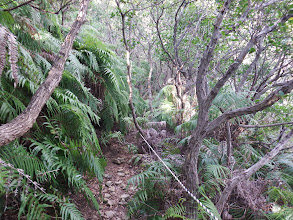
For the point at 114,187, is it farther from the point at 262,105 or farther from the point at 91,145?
the point at 262,105

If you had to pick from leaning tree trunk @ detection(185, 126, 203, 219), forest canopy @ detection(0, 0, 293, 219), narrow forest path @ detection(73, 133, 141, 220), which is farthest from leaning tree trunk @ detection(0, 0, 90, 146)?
leaning tree trunk @ detection(185, 126, 203, 219)

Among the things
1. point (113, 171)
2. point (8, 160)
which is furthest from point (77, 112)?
point (113, 171)

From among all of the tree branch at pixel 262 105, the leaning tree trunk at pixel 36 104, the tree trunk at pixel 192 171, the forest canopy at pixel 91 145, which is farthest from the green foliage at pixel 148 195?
the leaning tree trunk at pixel 36 104

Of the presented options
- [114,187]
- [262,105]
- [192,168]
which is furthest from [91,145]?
[262,105]

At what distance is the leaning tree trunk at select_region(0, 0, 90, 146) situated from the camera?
1.27 metres

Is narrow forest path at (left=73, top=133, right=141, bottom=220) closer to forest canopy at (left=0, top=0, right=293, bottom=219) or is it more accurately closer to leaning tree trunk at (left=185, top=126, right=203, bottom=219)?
forest canopy at (left=0, top=0, right=293, bottom=219)

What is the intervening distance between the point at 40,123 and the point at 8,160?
0.62 meters

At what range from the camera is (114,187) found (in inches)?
98.3

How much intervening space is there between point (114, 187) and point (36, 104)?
5.10 feet

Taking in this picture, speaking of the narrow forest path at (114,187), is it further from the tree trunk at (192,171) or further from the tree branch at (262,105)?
the tree branch at (262,105)

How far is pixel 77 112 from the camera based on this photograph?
200 cm

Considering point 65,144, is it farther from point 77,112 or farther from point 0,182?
point 0,182

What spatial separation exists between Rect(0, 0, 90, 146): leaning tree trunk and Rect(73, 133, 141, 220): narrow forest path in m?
1.05

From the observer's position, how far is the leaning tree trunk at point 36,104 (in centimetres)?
127
